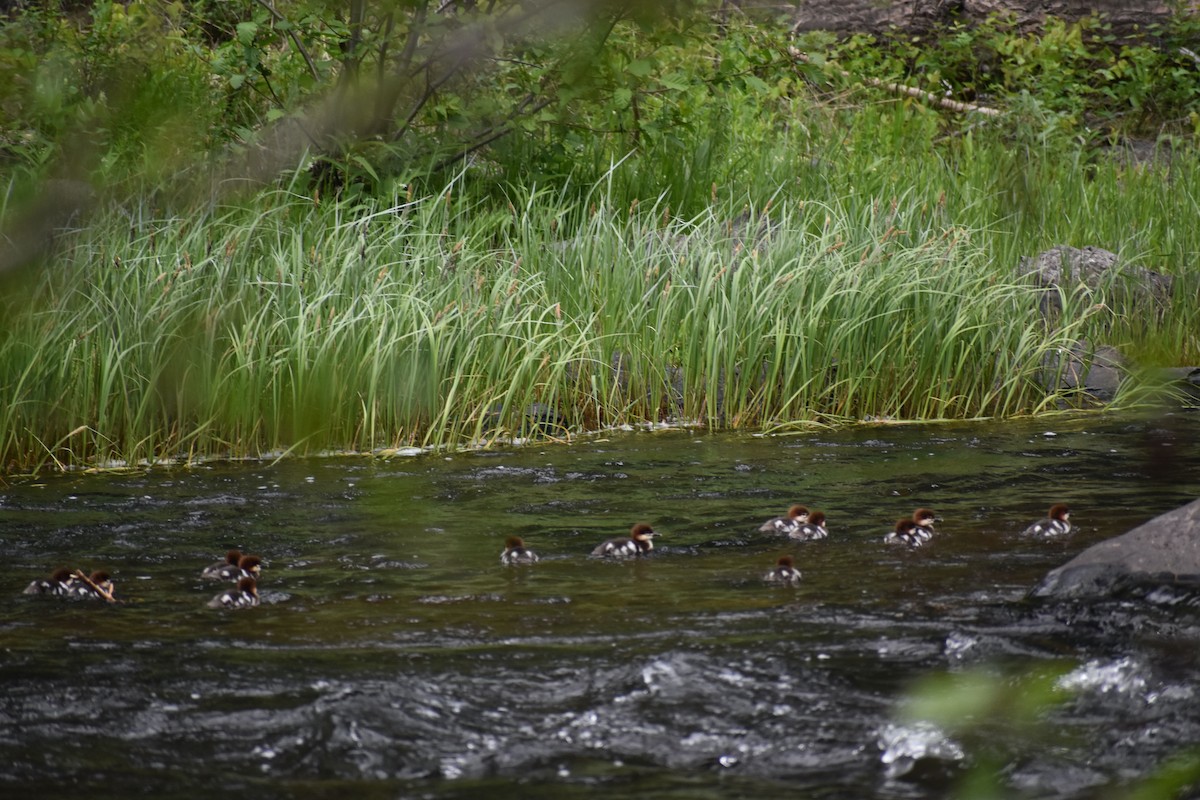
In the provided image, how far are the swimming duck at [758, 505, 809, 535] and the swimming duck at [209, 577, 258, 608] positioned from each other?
94.1 inches

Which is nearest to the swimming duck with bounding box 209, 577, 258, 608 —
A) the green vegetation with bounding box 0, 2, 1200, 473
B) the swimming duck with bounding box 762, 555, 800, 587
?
the green vegetation with bounding box 0, 2, 1200, 473

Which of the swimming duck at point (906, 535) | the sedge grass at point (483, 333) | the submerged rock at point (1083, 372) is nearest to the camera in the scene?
the swimming duck at point (906, 535)

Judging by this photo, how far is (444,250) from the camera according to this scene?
10023mm

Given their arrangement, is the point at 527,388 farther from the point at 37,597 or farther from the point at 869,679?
the point at 869,679

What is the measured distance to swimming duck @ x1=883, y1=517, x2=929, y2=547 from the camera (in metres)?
6.04

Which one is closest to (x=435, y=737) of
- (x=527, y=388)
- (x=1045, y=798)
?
(x=1045, y=798)

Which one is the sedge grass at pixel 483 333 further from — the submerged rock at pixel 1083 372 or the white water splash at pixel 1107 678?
the white water splash at pixel 1107 678

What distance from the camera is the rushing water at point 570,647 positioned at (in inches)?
139

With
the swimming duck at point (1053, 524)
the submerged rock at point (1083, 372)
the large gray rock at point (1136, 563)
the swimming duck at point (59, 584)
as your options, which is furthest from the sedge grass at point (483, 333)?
the large gray rock at point (1136, 563)

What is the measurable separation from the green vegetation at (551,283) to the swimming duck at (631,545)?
2076mm

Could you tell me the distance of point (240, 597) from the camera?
16.6ft

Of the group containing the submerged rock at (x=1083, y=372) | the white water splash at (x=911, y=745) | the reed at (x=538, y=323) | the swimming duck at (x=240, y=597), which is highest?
the reed at (x=538, y=323)

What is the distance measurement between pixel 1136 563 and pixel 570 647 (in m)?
2.20

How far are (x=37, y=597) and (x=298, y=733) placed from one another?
6.54ft
